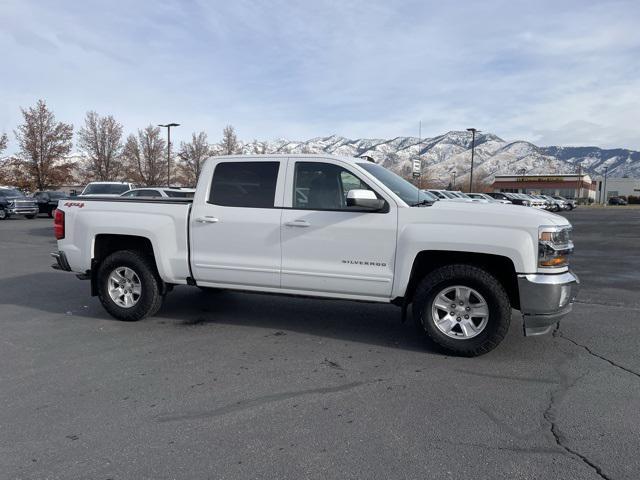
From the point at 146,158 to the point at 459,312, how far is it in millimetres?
49593

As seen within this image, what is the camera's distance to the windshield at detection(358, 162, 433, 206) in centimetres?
547

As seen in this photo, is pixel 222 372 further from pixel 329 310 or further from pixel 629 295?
pixel 629 295

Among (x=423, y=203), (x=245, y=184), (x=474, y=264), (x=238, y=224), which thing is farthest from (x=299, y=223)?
(x=474, y=264)

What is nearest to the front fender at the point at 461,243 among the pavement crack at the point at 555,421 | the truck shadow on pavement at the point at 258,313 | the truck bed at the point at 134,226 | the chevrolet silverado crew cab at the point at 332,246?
the chevrolet silverado crew cab at the point at 332,246

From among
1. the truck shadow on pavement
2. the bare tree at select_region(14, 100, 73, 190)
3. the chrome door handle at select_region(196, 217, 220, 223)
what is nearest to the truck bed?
the chrome door handle at select_region(196, 217, 220, 223)

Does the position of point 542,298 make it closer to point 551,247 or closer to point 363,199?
point 551,247

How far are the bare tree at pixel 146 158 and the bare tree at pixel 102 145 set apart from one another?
1.08 meters

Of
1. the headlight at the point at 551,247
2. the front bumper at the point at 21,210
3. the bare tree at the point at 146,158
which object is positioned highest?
the bare tree at the point at 146,158

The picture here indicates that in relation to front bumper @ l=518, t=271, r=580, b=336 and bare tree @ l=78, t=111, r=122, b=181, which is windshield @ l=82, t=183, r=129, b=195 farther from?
bare tree @ l=78, t=111, r=122, b=181

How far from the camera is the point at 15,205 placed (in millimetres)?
27953

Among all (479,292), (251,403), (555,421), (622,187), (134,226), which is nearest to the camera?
(555,421)

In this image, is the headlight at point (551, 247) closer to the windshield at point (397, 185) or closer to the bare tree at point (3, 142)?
the windshield at point (397, 185)

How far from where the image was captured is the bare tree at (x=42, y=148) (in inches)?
1727

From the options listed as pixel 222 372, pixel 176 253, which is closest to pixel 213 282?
pixel 176 253
